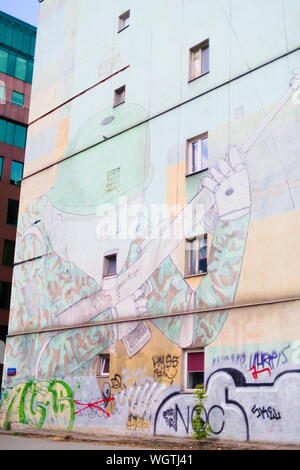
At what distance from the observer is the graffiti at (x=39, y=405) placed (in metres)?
24.4

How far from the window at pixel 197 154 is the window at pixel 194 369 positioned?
644 cm

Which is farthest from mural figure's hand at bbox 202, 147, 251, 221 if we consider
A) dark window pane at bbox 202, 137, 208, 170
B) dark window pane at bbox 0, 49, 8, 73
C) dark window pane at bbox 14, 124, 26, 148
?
dark window pane at bbox 0, 49, 8, 73

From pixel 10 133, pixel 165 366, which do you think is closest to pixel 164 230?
pixel 165 366

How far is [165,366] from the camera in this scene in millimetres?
20828

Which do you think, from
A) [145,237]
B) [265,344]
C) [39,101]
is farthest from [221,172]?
[39,101]

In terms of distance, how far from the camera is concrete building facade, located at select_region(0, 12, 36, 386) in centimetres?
4547

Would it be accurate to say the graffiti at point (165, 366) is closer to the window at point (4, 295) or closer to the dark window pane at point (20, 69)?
the window at point (4, 295)

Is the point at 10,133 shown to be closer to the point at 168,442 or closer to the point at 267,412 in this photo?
the point at 168,442

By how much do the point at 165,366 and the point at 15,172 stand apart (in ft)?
99.8

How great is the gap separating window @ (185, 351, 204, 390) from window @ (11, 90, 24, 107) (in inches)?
1335

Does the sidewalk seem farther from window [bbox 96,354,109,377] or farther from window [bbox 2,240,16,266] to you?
window [bbox 2,240,16,266]

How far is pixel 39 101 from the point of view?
3195cm

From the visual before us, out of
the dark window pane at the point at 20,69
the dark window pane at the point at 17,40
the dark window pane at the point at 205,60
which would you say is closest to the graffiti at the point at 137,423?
the dark window pane at the point at 205,60

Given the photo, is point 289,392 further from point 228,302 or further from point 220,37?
point 220,37
